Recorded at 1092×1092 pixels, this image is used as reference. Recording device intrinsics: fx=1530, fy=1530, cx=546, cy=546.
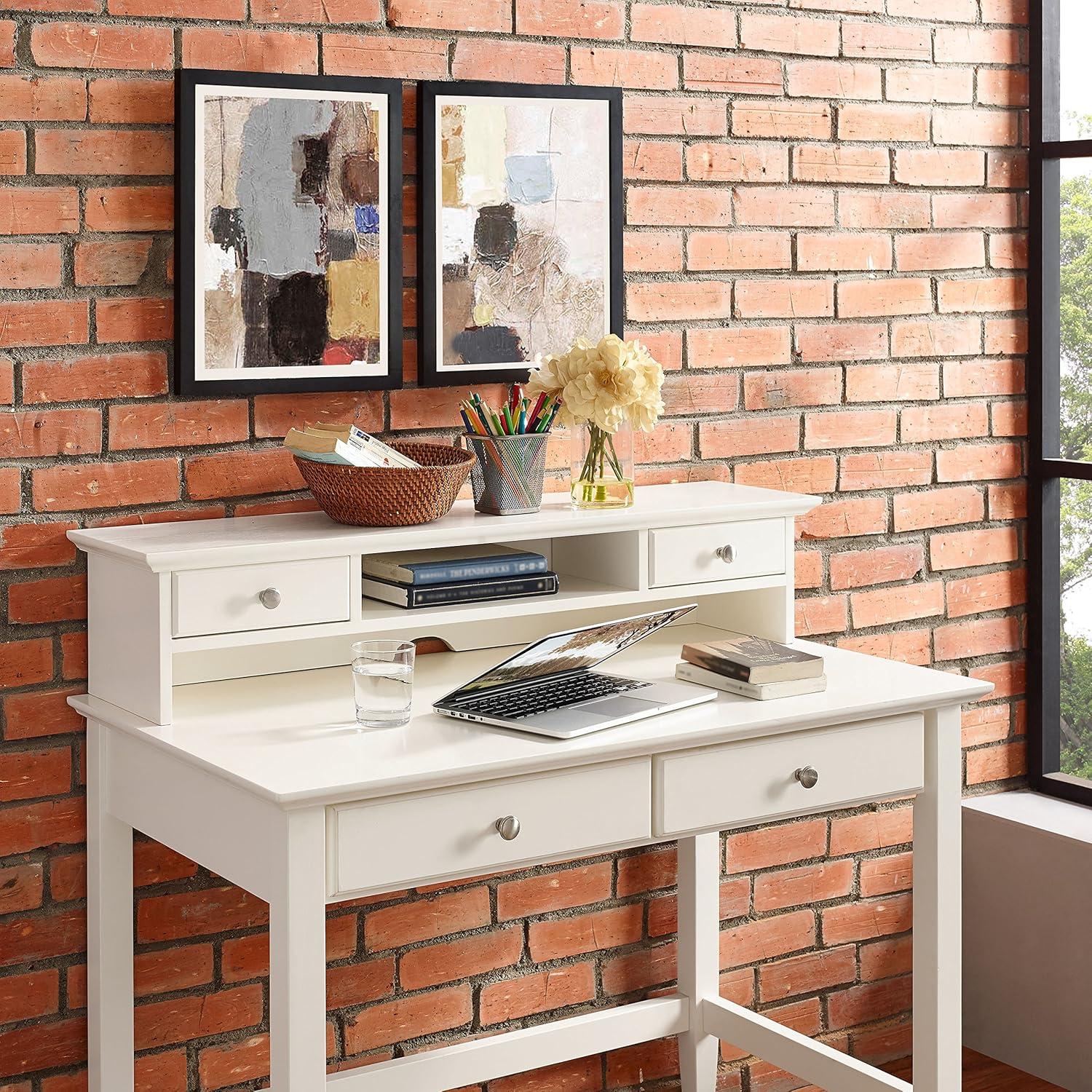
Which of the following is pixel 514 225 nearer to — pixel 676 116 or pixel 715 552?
pixel 676 116

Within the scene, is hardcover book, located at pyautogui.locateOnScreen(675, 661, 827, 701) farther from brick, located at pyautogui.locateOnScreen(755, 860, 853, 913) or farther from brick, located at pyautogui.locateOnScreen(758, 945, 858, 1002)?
brick, located at pyautogui.locateOnScreen(758, 945, 858, 1002)

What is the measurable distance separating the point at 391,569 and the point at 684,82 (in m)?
1.00

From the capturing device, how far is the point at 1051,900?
107 inches

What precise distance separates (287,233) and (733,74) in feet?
2.80

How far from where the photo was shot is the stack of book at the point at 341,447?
199 cm

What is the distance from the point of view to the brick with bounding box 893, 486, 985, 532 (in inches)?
110

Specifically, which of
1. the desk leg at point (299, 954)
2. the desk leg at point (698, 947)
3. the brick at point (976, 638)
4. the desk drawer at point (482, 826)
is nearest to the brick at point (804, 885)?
the desk leg at point (698, 947)

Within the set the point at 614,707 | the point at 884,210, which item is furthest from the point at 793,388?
the point at 614,707

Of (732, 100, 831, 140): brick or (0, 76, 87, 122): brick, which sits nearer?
(0, 76, 87, 122): brick

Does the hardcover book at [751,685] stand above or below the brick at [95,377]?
below

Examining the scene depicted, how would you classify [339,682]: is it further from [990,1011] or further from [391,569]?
[990,1011]

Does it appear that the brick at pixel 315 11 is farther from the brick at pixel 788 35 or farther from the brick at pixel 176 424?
the brick at pixel 788 35

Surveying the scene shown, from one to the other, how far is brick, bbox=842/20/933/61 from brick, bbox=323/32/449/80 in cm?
79

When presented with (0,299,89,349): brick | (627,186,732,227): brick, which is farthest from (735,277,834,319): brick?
(0,299,89,349): brick
